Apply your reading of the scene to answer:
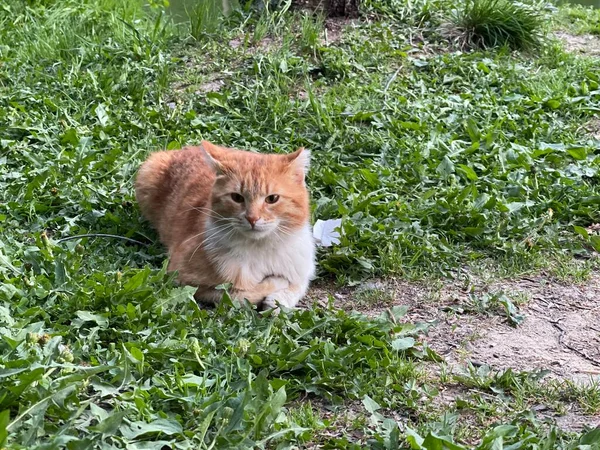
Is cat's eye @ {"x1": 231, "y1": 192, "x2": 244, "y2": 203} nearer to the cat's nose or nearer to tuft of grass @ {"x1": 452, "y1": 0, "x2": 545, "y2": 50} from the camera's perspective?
the cat's nose

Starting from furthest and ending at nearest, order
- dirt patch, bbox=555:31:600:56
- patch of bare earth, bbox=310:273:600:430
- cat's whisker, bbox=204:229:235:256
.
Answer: dirt patch, bbox=555:31:600:56 → cat's whisker, bbox=204:229:235:256 → patch of bare earth, bbox=310:273:600:430

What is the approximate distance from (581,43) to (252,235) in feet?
18.1

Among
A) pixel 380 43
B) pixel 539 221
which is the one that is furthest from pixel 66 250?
pixel 380 43

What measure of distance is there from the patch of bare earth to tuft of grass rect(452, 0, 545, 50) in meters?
3.67

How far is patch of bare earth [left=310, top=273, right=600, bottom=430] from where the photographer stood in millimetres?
3992

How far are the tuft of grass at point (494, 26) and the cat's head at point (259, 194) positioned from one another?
155 inches

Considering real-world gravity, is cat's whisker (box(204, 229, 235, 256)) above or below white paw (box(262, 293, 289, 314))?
above

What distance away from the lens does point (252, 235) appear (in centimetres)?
443

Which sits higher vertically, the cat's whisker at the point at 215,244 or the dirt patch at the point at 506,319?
the cat's whisker at the point at 215,244

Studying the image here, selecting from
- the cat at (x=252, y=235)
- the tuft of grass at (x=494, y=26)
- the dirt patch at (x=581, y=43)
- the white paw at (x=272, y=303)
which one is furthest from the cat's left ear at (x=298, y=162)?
the dirt patch at (x=581, y=43)

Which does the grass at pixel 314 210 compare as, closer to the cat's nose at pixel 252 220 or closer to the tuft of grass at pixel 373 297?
the tuft of grass at pixel 373 297

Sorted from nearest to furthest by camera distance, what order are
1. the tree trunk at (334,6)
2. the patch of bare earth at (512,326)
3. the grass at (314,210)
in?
the grass at (314,210), the patch of bare earth at (512,326), the tree trunk at (334,6)

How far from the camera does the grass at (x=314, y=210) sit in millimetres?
3326

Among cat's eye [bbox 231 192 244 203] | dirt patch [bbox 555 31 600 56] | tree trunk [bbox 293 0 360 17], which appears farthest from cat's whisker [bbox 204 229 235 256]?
dirt patch [bbox 555 31 600 56]
